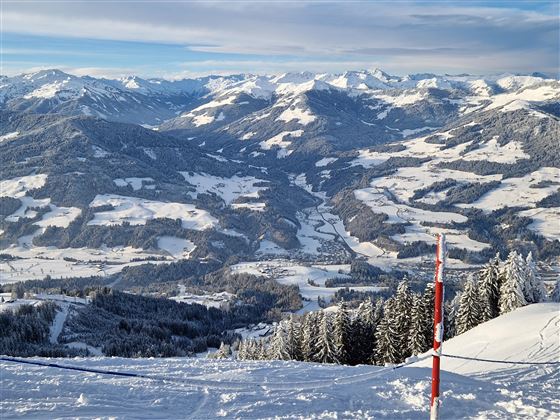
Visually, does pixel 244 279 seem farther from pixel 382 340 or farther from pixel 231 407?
pixel 231 407

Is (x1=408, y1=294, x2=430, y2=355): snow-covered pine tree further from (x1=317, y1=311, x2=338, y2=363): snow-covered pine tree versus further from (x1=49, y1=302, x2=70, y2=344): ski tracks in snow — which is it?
(x1=49, y1=302, x2=70, y2=344): ski tracks in snow

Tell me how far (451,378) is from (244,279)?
166 m

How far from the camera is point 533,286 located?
2141 inches

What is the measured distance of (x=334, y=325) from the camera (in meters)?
55.7

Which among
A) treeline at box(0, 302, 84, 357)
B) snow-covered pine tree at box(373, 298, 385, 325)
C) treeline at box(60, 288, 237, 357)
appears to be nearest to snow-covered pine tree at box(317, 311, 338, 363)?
snow-covered pine tree at box(373, 298, 385, 325)

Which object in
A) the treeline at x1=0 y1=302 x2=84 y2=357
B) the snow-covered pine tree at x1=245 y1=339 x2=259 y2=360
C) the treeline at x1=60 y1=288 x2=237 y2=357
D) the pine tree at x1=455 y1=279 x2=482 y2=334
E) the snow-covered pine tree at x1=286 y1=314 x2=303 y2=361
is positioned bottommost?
the treeline at x1=60 y1=288 x2=237 y2=357

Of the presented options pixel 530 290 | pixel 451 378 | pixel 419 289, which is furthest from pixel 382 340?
pixel 419 289

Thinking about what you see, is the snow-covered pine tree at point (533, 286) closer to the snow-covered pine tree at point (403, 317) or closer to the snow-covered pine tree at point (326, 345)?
the snow-covered pine tree at point (403, 317)

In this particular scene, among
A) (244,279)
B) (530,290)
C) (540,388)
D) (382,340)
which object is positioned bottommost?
(244,279)

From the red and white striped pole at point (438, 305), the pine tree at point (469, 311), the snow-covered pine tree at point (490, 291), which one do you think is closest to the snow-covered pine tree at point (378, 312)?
the pine tree at point (469, 311)

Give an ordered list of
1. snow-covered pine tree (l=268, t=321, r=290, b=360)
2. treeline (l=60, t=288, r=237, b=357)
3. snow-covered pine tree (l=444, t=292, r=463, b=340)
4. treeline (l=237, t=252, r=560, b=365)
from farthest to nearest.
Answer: treeline (l=60, t=288, r=237, b=357) < snow-covered pine tree (l=444, t=292, r=463, b=340) < snow-covered pine tree (l=268, t=321, r=290, b=360) < treeline (l=237, t=252, r=560, b=365)

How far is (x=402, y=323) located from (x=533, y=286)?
13527 mm

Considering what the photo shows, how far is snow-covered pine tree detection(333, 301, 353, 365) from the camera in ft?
179

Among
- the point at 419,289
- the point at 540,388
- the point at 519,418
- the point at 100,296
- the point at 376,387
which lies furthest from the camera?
the point at 419,289
